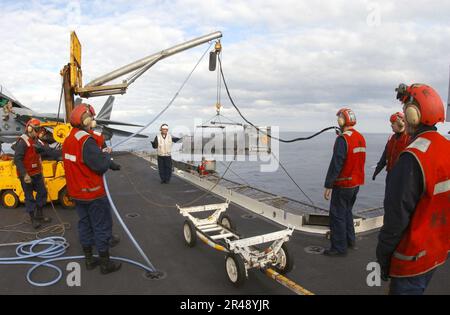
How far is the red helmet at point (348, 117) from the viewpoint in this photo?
161 inches

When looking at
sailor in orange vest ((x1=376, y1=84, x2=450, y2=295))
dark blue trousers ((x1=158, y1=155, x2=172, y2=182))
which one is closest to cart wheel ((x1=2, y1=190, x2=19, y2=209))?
dark blue trousers ((x1=158, y1=155, x2=172, y2=182))

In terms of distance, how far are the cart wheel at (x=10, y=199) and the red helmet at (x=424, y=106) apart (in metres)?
7.49

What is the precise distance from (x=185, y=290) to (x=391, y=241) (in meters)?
2.25

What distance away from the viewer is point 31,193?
18.1ft

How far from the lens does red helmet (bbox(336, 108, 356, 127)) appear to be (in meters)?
4.10

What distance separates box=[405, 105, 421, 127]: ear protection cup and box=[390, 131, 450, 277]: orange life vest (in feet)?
0.35

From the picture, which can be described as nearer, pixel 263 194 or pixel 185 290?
pixel 185 290

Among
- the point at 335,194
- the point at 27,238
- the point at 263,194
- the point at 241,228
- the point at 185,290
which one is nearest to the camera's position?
the point at 185,290

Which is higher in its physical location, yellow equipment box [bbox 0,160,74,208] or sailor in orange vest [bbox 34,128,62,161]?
sailor in orange vest [bbox 34,128,62,161]

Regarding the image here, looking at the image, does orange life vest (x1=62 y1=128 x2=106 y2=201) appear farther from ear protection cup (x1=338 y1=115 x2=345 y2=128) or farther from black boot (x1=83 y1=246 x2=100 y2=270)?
ear protection cup (x1=338 y1=115 x2=345 y2=128)
